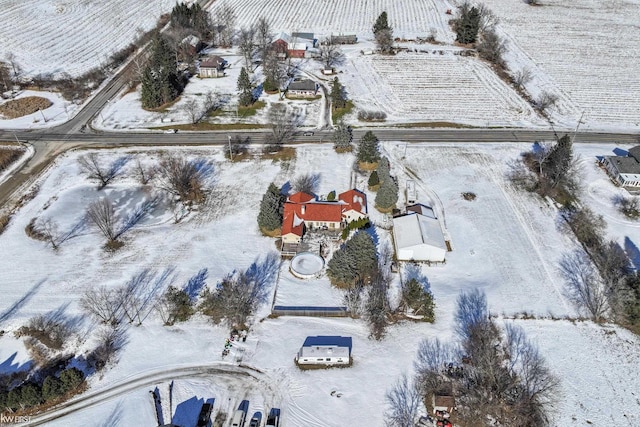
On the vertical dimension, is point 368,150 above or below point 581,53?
below

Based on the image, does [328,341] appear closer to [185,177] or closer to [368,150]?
[368,150]

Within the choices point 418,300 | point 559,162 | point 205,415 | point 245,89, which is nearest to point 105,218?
point 205,415

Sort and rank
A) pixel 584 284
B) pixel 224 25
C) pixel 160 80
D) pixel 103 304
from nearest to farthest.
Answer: pixel 103 304 → pixel 584 284 → pixel 160 80 → pixel 224 25

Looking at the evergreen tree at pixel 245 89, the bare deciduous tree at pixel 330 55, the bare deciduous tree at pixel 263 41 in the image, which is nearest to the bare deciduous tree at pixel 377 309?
the evergreen tree at pixel 245 89

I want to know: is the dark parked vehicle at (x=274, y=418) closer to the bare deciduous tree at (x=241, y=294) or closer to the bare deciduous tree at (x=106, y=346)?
the bare deciduous tree at (x=241, y=294)

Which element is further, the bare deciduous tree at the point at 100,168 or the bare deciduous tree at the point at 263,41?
the bare deciduous tree at the point at 263,41

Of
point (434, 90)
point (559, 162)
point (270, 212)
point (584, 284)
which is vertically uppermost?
point (559, 162)
